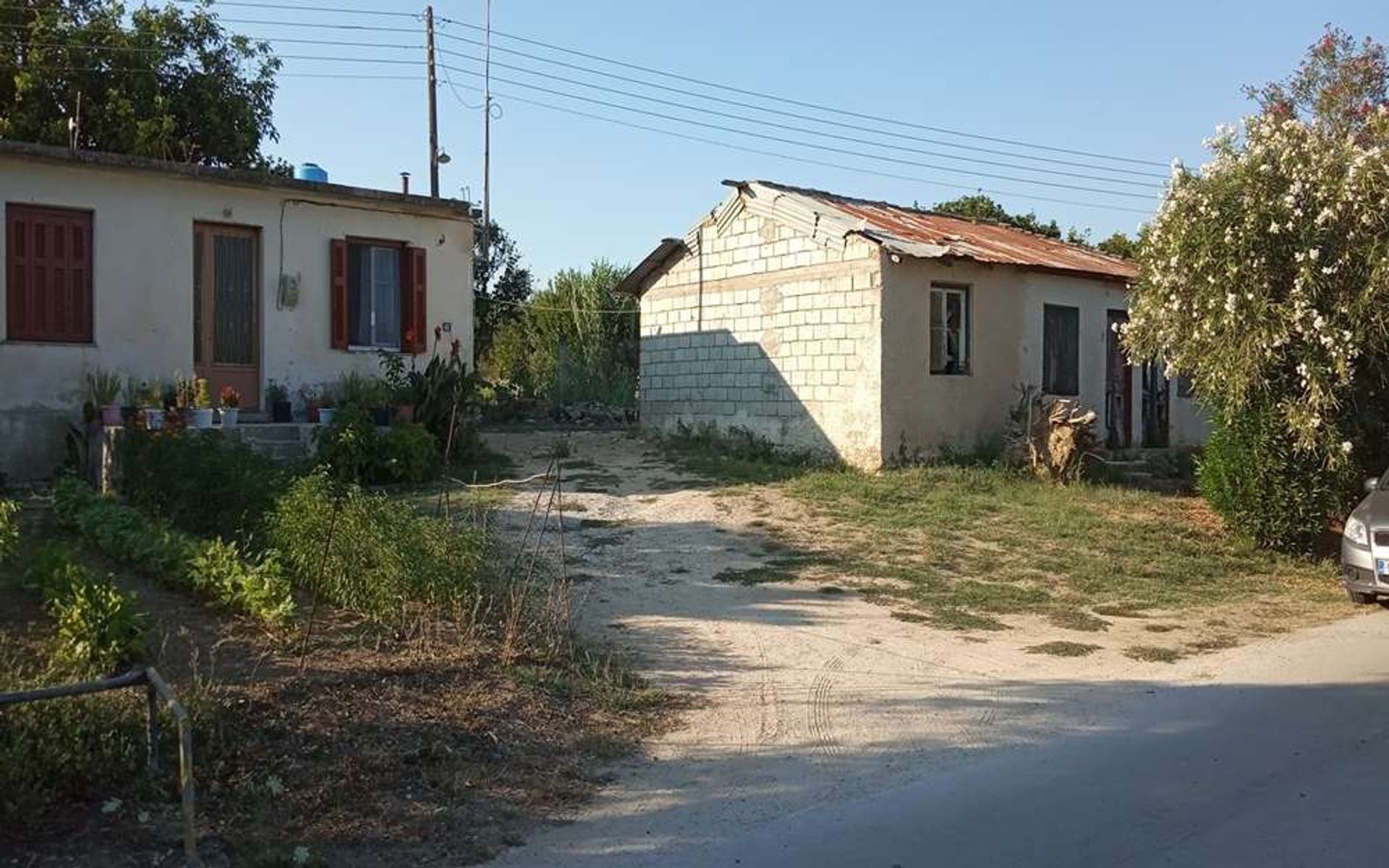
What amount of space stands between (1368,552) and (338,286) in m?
12.4

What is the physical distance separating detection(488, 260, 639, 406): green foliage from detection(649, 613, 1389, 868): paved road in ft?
79.8

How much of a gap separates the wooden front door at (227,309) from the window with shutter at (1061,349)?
1200 centimetres

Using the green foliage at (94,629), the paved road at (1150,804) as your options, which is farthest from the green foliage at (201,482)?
the paved road at (1150,804)

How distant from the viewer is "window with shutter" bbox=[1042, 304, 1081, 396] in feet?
63.9

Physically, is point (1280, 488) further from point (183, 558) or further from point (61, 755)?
point (61, 755)

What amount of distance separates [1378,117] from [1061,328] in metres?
6.07

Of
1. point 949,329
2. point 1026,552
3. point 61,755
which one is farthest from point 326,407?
point 61,755

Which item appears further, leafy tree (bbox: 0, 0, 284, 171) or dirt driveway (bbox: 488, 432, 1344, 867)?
leafy tree (bbox: 0, 0, 284, 171)

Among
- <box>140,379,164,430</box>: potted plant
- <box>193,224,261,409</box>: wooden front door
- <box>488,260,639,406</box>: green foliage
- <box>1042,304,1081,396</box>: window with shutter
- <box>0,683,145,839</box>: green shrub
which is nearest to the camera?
<box>0,683,145,839</box>: green shrub

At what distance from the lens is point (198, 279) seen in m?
15.1

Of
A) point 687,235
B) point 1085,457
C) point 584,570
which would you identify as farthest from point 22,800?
point 687,235

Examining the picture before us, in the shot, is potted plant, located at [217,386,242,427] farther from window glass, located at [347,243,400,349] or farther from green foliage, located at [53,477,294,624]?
green foliage, located at [53,477,294,624]

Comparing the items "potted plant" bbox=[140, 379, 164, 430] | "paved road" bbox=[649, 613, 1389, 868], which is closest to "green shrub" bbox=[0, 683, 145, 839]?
"paved road" bbox=[649, 613, 1389, 868]

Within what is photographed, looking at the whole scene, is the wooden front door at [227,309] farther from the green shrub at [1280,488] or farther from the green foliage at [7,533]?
the green shrub at [1280,488]
